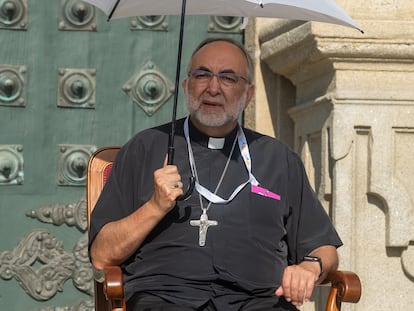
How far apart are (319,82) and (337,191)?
607mm

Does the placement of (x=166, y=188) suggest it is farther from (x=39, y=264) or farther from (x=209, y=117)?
(x=39, y=264)

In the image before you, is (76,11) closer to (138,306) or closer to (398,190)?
(398,190)

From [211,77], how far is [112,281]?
37.6 inches

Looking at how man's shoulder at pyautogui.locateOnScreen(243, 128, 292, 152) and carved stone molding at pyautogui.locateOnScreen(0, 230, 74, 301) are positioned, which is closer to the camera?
man's shoulder at pyautogui.locateOnScreen(243, 128, 292, 152)

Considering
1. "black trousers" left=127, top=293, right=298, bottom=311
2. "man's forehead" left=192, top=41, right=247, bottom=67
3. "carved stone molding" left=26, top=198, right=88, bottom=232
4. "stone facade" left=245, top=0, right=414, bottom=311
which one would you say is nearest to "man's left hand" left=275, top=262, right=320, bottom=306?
"black trousers" left=127, top=293, right=298, bottom=311

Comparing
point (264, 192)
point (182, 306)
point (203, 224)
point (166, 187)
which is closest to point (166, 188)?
point (166, 187)

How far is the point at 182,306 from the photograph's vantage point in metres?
6.09

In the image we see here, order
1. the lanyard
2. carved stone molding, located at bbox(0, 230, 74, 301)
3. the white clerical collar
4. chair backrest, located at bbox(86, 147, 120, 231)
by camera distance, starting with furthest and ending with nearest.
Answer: carved stone molding, located at bbox(0, 230, 74, 301) < chair backrest, located at bbox(86, 147, 120, 231) < the white clerical collar < the lanyard

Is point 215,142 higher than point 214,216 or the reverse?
higher

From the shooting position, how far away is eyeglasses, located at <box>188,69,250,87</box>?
645cm

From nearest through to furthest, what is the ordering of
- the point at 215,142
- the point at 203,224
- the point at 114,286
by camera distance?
the point at 114,286
the point at 203,224
the point at 215,142

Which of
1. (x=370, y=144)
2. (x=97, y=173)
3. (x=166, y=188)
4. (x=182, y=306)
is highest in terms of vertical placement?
(x=370, y=144)

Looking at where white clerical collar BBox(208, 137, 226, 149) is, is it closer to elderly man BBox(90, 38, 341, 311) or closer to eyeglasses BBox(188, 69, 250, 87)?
elderly man BBox(90, 38, 341, 311)

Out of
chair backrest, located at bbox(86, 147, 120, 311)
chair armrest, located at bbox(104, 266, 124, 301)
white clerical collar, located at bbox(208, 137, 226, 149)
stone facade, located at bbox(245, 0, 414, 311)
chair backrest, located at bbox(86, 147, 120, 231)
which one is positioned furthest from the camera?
stone facade, located at bbox(245, 0, 414, 311)
